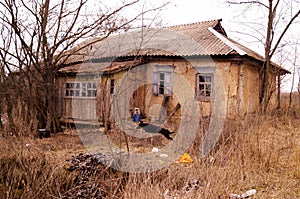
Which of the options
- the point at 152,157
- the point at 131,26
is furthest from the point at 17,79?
the point at 152,157

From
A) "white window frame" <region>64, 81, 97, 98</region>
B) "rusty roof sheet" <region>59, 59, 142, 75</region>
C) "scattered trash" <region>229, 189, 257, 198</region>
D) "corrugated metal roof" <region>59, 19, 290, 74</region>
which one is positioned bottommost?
"scattered trash" <region>229, 189, 257, 198</region>

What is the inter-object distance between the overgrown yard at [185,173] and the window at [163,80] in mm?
7370

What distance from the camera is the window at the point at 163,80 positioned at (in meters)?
12.4

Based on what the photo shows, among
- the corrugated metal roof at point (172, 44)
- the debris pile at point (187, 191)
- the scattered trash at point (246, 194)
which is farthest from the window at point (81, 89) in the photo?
the scattered trash at point (246, 194)

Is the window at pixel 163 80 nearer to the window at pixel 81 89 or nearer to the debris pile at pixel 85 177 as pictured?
the window at pixel 81 89

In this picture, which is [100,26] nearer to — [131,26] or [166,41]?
[131,26]

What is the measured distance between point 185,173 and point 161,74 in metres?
8.52

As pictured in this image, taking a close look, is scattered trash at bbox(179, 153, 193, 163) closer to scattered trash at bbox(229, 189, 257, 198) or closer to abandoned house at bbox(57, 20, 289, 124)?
scattered trash at bbox(229, 189, 257, 198)

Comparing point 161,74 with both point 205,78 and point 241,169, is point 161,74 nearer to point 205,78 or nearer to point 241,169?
point 205,78

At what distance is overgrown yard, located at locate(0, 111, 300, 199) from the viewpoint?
12.2 ft

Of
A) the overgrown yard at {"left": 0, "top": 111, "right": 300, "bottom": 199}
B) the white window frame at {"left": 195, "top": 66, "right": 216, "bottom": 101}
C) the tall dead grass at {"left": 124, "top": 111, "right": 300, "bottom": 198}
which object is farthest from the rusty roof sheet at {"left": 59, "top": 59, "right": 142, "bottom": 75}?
the tall dead grass at {"left": 124, "top": 111, "right": 300, "bottom": 198}

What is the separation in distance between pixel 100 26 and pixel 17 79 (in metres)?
2.83

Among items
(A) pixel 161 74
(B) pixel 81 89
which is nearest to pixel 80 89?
(B) pixel 81 89

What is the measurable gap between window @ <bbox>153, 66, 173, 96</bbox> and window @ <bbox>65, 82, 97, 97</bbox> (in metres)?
2.60
